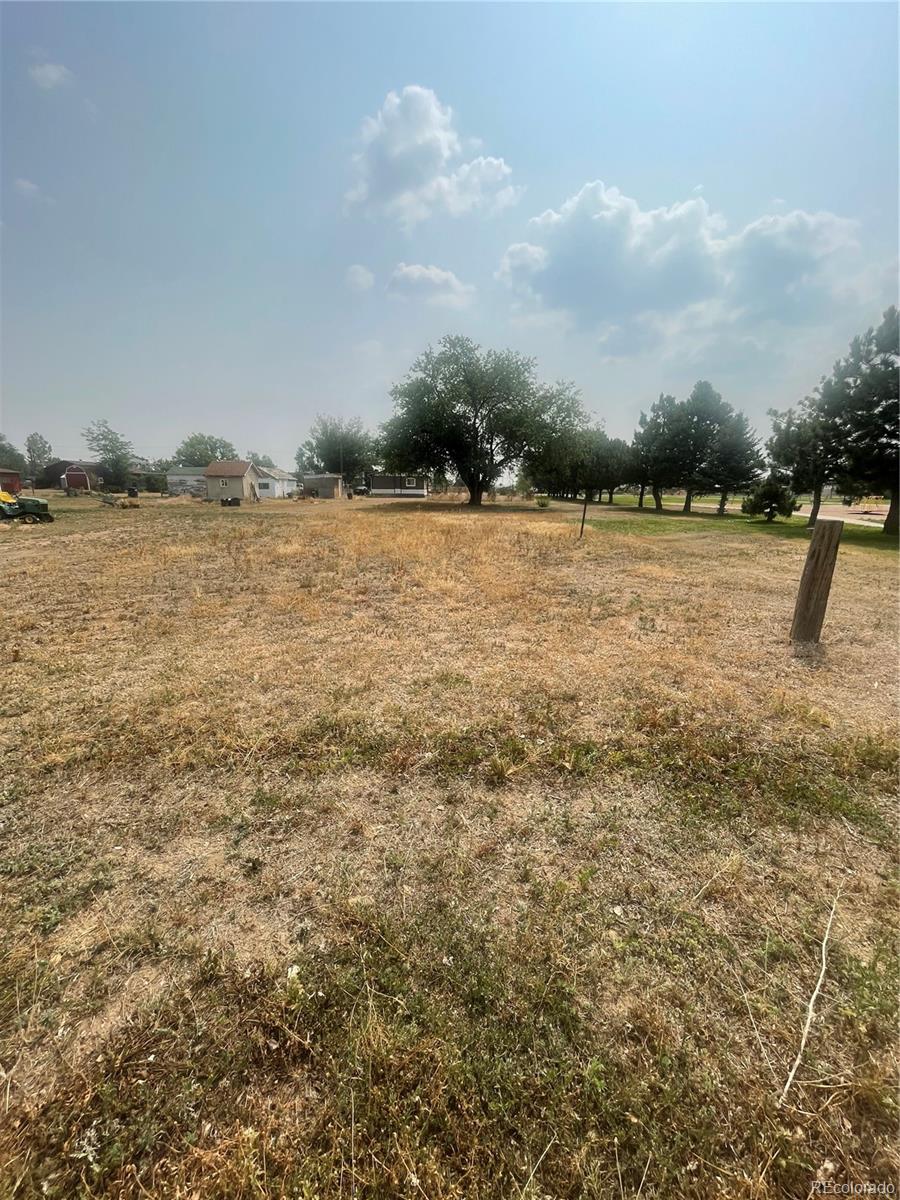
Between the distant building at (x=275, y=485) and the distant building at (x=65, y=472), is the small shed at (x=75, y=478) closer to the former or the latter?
the distant building at (x=65, y=472)

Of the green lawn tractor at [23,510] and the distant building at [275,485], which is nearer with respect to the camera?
the green lawn tractor at [23,510]

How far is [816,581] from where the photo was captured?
5.41 metres

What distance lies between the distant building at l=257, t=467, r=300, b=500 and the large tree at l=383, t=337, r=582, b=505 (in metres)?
30.0

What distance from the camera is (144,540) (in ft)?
44.4

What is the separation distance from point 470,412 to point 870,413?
2297 centimetres

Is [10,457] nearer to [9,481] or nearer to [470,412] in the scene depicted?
[9,481]

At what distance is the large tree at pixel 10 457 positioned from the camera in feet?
240

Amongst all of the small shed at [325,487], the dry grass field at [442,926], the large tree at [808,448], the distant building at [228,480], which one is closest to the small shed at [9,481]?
the distant building at [228,480]

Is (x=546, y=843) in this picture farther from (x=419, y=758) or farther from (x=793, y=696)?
(x=793, y=696)

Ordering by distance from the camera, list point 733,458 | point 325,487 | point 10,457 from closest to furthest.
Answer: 1. point 733,458
2. point 325,487
3. point 10,457

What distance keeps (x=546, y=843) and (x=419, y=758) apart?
1.09m

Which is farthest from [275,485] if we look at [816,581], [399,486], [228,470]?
[816,581]

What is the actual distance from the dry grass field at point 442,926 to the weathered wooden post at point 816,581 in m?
0.91

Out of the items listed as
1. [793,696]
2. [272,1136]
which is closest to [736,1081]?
[272,1136]
